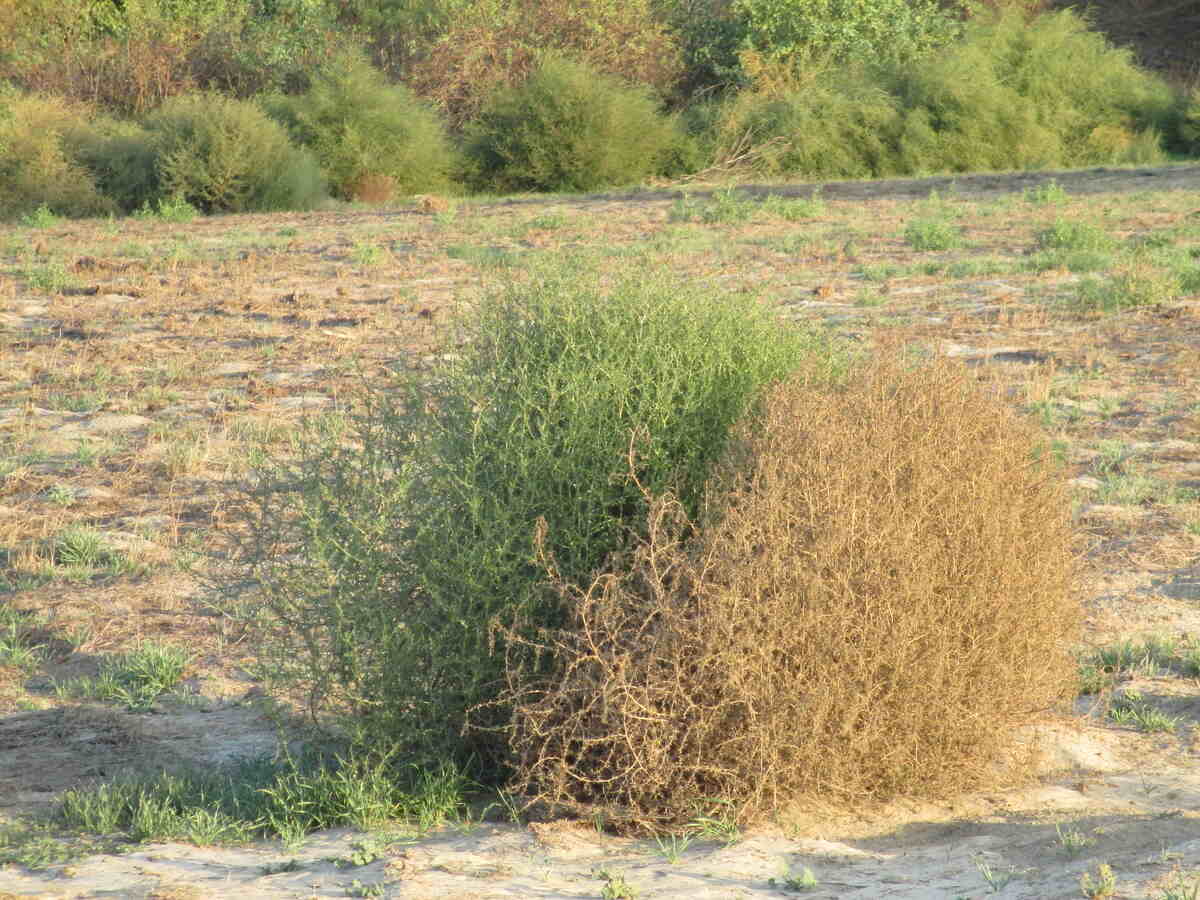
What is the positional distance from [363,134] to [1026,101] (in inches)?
485

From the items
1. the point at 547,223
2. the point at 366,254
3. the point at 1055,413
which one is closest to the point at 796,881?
the point at 1055,413

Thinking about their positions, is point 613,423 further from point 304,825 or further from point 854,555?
point 304,825

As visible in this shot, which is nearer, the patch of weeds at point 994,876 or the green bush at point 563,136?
the patch of weeds at point 994,876

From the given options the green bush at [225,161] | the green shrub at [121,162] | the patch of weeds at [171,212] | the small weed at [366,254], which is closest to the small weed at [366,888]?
the small weed at [366,254]

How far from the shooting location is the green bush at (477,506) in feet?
13.3

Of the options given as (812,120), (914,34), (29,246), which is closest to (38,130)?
(29,246)

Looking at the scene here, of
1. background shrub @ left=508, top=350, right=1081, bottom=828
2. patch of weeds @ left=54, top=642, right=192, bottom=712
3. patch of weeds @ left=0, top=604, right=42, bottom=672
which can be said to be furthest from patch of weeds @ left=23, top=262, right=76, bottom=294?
background shrub @ left=508, top=350, right=1081, bottom=828

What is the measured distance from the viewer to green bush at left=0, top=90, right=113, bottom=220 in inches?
819

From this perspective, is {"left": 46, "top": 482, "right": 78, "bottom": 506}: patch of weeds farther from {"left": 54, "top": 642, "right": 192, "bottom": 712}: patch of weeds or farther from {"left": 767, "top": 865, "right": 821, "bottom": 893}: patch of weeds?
{"left": 767, "top": 865, "right": 821, "bottom": 893}: patch of weeds

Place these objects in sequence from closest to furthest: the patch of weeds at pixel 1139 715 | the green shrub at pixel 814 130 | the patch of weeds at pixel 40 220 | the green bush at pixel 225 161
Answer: the patch of weeds at pixel 1139 715
the patch of weeds at pixel 40 220
the green bush at pixel 225 161
the green shrub at pixel 814 130

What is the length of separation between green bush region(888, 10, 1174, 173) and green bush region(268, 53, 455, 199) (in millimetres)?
8297

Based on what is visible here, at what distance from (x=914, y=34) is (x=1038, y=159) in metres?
4.28

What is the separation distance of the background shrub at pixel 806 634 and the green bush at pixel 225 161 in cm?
1790

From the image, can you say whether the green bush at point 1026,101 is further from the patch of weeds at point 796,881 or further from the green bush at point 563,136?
the patch of weeds at point 796,881
